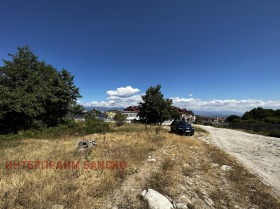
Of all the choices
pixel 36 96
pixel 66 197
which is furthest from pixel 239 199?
pixel 36 96

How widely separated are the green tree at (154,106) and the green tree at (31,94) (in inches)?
644

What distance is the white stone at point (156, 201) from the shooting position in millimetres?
4500

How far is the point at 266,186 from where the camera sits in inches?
245

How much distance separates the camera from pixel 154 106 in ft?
122

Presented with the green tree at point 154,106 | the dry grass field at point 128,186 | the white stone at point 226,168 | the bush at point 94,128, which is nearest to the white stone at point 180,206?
the dry grass field at point 128,186

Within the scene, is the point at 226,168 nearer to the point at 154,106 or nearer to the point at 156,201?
the point at 156,201

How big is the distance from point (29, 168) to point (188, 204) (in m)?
6.00

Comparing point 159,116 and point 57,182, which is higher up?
point 159,116

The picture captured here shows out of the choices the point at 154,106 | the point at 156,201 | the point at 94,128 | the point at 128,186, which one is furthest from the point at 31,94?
the point at 154,106

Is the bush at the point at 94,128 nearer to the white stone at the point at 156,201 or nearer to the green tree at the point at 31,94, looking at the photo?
the green tree at the point at 31,94

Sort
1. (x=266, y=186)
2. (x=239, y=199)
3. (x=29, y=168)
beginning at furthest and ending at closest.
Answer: (x=29, y=168) < (x=266, y=186) < (x=239, y=199)

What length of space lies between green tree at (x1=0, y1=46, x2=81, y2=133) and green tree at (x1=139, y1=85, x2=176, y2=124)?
53.7ft

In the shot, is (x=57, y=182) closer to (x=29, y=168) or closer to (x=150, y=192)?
(x=29, y=168)

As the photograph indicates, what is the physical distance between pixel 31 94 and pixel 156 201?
773 inches
